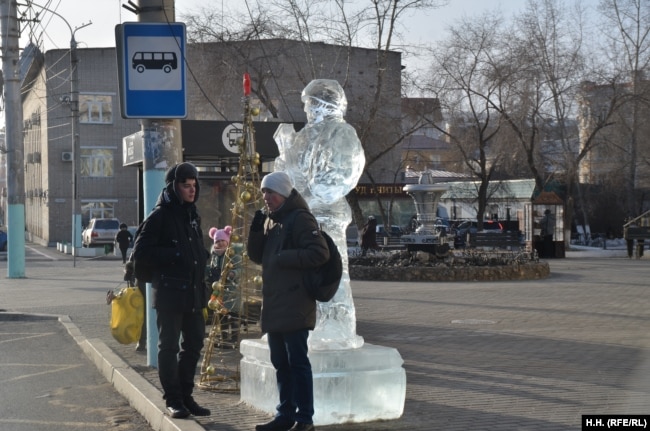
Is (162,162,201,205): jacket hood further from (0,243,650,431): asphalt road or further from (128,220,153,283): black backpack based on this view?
(0,243,650,431): asphalt road

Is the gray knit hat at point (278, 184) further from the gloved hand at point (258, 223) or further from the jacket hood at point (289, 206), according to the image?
the gloved hand at point (258, 223)

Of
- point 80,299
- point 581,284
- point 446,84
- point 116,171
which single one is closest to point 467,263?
point 581,284

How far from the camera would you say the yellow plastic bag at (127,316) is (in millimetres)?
8438

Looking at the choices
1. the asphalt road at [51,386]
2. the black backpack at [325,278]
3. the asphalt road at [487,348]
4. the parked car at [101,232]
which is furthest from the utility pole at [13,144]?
the black backpack at [325,278]

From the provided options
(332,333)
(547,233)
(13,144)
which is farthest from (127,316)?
(547,233)

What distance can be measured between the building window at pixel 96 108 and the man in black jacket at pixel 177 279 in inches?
1909

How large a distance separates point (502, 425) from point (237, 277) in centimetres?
334

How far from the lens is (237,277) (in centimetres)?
902

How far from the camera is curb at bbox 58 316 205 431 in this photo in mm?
6797

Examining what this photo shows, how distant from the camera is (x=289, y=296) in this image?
6.05 meters

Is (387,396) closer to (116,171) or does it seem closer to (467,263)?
(467,263)

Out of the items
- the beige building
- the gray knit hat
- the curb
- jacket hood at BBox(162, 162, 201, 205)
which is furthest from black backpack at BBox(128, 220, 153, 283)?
the beige building

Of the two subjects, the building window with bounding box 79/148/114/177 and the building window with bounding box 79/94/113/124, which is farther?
the building window with bounding box 79/148/114/177

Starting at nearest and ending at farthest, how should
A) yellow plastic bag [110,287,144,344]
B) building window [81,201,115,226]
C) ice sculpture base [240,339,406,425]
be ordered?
ice sculpture base [240,339,406,425] < yellow plastic bag [110,287,144,344] < building window [81,201,115,226]
